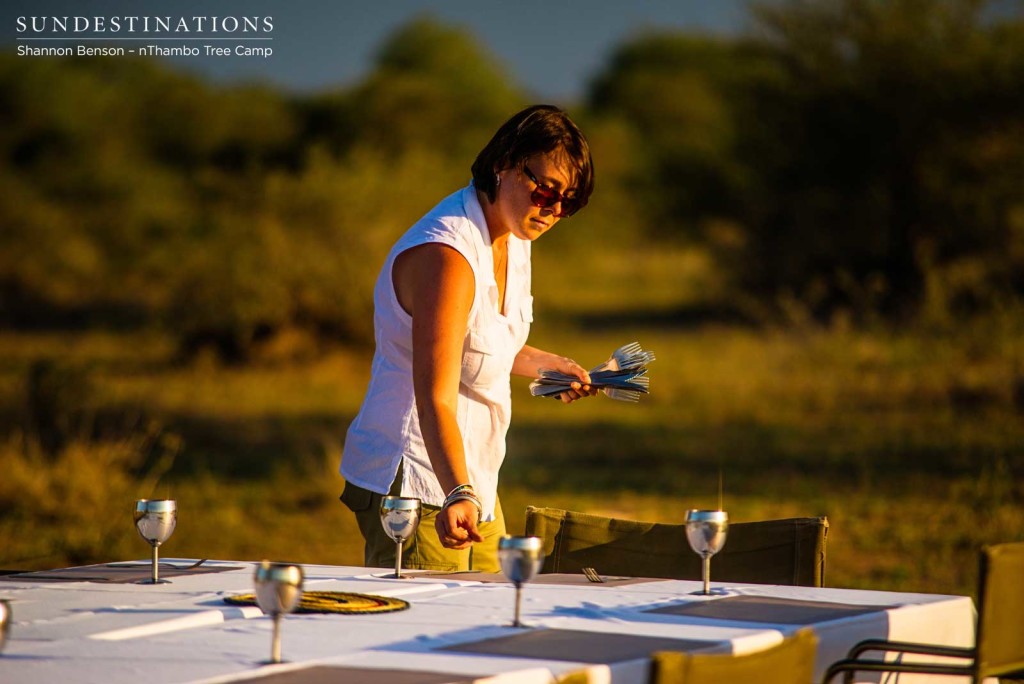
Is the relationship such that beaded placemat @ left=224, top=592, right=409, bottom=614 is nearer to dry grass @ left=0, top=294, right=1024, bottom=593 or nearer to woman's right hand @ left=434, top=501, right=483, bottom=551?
woman's right hand @ left=434, top=501, right=483, bottom=551

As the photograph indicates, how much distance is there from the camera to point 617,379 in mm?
3604

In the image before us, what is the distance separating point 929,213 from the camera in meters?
16.2

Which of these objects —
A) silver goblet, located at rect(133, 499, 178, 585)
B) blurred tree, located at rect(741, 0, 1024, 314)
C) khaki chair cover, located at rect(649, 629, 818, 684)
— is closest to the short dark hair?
silver goblet, located at rect(133, 499, 178, 585)

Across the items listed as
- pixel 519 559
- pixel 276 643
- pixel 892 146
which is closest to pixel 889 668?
pixel 519 559

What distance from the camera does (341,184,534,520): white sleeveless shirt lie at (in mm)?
3311

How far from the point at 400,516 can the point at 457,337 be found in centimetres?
36

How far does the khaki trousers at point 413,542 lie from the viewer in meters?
3.40

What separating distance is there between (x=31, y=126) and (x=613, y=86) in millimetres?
24437

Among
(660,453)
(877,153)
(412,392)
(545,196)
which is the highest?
(877,153)

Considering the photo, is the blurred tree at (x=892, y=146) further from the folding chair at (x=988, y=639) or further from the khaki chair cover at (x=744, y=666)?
the khaki chair cover at (x=744, y=666)

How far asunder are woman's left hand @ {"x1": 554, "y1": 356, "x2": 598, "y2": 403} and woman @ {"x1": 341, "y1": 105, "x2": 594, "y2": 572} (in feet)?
0.57

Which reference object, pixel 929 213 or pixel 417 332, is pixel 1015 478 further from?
pixel 929 213

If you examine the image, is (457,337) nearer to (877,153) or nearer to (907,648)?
(907,648)

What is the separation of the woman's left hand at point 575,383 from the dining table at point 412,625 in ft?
1.52
